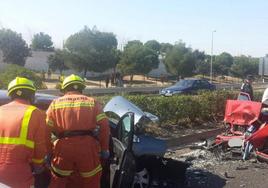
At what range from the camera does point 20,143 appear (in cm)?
466

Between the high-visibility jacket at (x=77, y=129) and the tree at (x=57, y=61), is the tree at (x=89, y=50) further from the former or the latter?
the high-visibility jacket at (x=77, y=129)

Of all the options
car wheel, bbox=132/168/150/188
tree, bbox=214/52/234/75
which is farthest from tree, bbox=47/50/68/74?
car wheel, bbox=132/168/150/188

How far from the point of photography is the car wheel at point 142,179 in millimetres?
7333

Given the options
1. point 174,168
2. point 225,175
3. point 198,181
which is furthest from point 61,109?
point 225,175

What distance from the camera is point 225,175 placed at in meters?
9.07

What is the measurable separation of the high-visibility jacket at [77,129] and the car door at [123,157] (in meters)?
0.31

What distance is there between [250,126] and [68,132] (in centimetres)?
634

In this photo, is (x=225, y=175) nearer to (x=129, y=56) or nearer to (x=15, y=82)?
(x=15, y=82)

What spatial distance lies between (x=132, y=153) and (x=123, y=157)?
0.33 m

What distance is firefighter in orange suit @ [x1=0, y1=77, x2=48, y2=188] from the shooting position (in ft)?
15.1

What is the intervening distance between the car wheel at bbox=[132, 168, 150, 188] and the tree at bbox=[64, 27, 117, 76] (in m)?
52.4

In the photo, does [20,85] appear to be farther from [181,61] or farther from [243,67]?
[243,67]

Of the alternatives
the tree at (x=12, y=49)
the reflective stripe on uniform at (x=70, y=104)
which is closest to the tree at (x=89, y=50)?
the tree at (x=12, y=49)

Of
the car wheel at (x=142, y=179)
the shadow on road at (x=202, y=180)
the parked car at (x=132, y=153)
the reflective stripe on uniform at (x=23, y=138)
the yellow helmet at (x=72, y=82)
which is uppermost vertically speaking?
the yellow helmet at (x=72, y=82)
